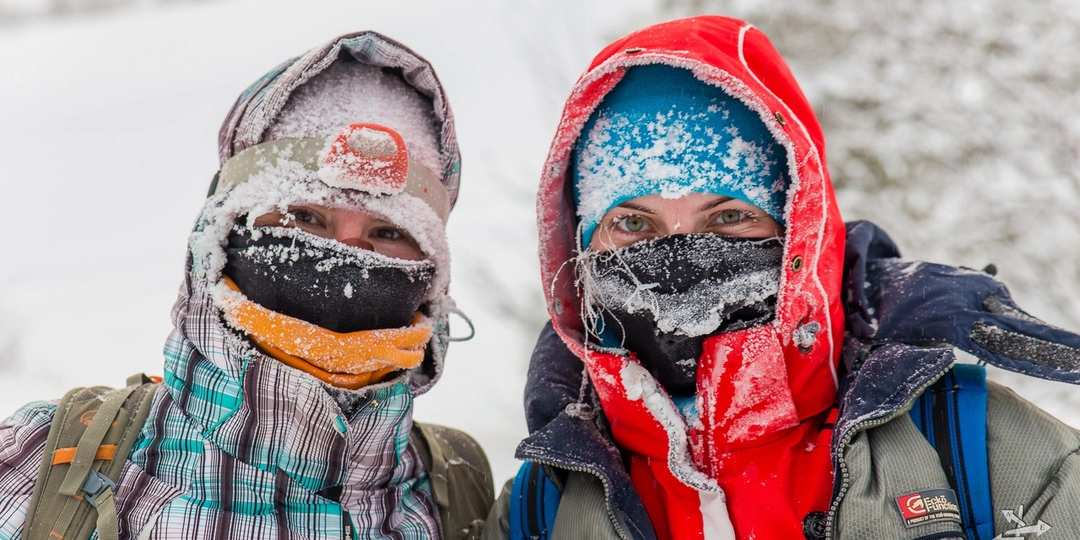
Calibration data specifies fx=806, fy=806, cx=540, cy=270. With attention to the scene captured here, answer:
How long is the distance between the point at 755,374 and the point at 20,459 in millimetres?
1760

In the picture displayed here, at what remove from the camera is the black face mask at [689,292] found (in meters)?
1.87

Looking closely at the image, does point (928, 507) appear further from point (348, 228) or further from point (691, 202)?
point (348, 228)

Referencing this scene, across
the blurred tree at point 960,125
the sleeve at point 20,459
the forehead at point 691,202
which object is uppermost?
the blurred tree at point 960,125

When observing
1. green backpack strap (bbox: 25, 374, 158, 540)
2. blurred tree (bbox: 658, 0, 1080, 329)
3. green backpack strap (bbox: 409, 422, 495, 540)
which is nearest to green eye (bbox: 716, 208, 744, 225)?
green backpack strap (bbox: 409, 422, 495, 540)

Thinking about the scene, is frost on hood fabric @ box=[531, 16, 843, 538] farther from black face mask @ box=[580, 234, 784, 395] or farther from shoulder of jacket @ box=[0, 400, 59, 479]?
shoulder of jacket @ box=[0, 400, 59, 479]

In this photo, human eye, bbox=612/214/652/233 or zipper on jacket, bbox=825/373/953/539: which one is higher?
human eye, bbox=612/214/652/233

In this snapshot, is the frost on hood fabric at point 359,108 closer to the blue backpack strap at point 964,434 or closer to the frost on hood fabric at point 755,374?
the frost on hood fabric at point 755,374

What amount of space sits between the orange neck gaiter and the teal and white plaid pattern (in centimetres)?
4

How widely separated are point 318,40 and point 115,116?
4.88m

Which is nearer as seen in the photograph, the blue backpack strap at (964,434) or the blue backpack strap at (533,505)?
the blue backpack strap at (964,434)

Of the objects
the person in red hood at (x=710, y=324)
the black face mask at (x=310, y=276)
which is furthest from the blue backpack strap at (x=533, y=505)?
the black face mask at (x=310, y=276)

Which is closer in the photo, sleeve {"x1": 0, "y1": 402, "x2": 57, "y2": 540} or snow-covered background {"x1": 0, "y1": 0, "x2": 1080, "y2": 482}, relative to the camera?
sleeve {"x1": 0, "y1": 402, "x2": 57, "y2": 540}

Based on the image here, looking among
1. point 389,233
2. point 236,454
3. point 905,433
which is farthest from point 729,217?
point 236,454

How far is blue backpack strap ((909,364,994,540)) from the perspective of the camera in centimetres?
158
